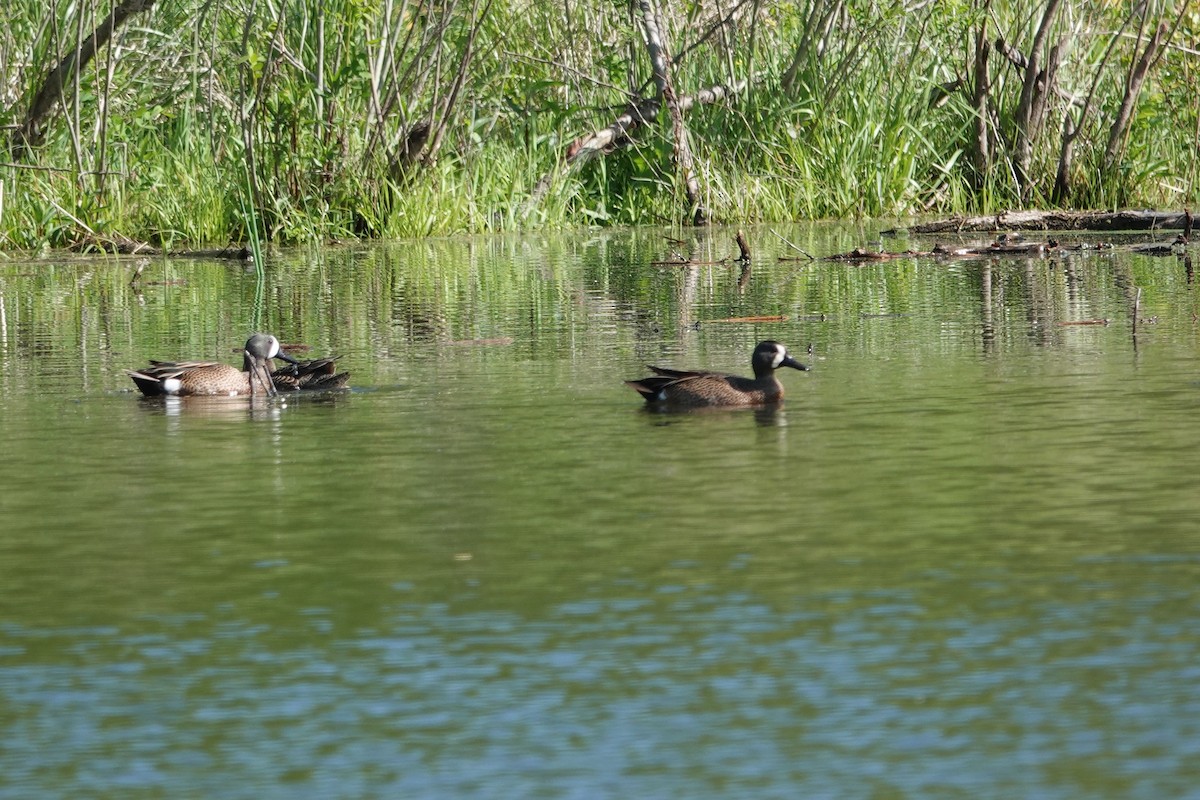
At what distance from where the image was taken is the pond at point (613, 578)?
3619 mm

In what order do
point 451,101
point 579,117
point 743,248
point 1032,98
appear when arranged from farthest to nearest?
point 579,117 < point 1032,98 < point 451,101 < point 743,248

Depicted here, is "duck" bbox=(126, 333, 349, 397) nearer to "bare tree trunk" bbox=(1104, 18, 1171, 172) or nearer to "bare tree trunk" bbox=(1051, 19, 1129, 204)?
"bare tree trunk" bbox=(1104, 18, 1171, 172)

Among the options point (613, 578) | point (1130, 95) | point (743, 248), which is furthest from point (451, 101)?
point (613, 578)

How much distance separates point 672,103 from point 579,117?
178cm

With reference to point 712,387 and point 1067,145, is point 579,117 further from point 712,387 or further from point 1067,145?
point 712,387

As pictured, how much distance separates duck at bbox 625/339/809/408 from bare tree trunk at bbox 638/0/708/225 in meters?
12.3

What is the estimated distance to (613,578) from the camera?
491 centimetres

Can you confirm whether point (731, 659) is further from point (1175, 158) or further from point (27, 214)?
point (1175, 158)

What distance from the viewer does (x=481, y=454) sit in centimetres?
688

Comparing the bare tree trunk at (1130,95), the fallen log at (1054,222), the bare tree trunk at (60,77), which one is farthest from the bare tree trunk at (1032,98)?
the bare tree trunk at (60,77)

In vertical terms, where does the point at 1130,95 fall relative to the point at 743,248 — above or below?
above

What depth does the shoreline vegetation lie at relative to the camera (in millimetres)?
18141

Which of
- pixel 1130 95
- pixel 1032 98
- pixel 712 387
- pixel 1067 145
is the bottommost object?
pixel 712 387

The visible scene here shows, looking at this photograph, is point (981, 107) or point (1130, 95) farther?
point (981, 107)
